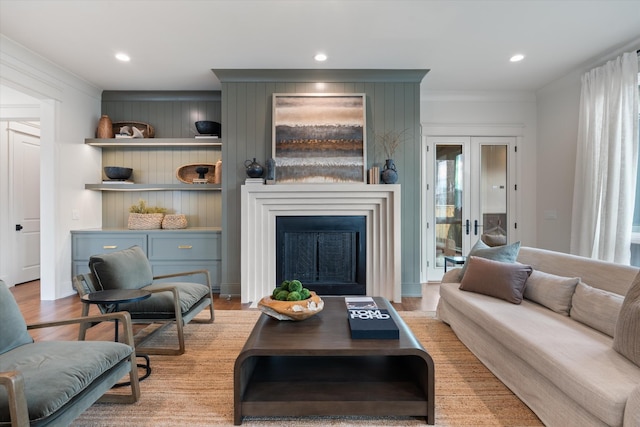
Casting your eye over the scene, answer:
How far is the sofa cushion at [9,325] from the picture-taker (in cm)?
163

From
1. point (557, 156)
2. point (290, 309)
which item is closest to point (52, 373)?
point (290, 309)

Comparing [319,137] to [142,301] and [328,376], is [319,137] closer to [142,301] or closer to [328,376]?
[142,301]

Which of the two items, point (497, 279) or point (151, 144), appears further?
point (151, 144)

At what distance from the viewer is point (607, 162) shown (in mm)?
3570

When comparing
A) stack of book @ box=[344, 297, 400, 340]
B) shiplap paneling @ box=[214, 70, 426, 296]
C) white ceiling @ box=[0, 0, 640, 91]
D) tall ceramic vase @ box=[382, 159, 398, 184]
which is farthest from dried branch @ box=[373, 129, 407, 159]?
stack of book @ box=[344, 297, 400, 340]

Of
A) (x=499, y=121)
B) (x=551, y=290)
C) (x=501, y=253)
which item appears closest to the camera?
(x=551, y=290)

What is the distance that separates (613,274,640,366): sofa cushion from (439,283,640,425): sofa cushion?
1.6 inches

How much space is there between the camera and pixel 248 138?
4.19 metres

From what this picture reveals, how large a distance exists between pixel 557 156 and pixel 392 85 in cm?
244

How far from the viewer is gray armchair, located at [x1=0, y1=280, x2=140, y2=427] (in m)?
1.18

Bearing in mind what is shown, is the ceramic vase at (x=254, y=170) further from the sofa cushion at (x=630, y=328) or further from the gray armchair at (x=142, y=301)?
the sofa cushion at (x=630, y=328)

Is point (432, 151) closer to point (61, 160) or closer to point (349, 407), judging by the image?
point (349, 407)

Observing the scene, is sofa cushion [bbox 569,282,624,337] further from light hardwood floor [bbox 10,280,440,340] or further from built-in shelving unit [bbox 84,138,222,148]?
built-in shelving unit [bbox 84,138,222,148]

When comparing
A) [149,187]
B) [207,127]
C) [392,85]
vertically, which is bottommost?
[149,187]
